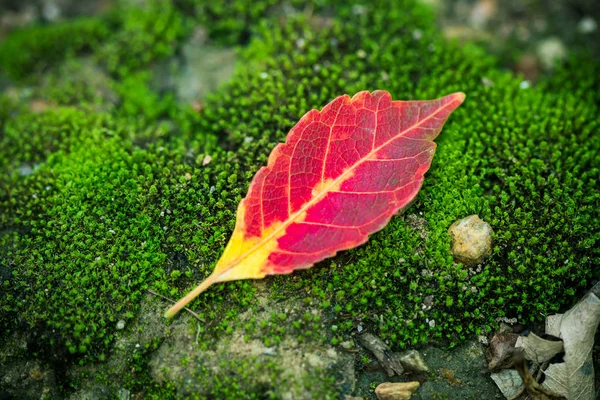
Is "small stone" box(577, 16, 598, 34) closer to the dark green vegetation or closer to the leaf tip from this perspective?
the dark green vegetation

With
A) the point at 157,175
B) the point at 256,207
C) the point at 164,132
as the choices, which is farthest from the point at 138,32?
the point at 256,207

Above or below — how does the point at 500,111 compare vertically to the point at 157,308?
above

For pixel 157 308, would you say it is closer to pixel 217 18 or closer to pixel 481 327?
pixel 481 327

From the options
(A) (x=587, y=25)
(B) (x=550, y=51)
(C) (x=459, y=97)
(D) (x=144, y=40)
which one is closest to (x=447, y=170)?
(C) (x=459, y=97)

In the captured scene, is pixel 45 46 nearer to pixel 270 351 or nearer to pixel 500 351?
pixel 270 351

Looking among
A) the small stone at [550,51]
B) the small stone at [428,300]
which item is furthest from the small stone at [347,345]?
the small stone at [550,51]

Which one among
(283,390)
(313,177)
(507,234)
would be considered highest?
(313,177)

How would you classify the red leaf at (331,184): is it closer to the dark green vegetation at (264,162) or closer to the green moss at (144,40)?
the dark green vegetation at (264,162)
